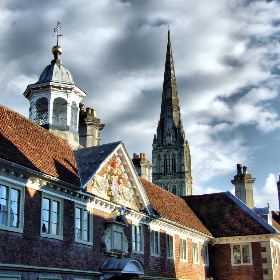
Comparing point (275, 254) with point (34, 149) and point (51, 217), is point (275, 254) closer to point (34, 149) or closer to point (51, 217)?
point (51, 217)

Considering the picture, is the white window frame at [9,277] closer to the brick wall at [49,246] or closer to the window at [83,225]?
the brick wall at [49,246]

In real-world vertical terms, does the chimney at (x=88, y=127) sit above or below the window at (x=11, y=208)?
above

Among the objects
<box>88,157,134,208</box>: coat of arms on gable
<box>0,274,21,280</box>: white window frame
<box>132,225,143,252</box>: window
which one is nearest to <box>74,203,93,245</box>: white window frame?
<box>88,157,134,208</box>: coat of arms on gable

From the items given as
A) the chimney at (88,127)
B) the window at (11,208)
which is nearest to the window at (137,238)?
the chimney at (88,127)

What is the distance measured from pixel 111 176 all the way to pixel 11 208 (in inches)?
283

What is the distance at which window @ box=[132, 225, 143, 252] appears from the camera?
24344 mm

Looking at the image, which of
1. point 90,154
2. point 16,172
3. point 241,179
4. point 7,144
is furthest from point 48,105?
point 241,179

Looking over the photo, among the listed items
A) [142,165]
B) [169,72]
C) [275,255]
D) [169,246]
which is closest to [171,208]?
[169,246]

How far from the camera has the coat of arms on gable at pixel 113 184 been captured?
21797 millimetres

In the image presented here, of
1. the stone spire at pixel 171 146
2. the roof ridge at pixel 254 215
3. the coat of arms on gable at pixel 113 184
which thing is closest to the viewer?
the coat of arms on gable at pixel 113 184

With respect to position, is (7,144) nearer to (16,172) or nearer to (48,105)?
(16,172)

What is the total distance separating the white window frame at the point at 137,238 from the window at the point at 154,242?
125 centimetres

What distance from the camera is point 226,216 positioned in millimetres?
35969

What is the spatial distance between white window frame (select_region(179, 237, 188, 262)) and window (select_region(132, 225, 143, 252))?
17.4 ft
